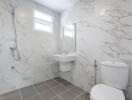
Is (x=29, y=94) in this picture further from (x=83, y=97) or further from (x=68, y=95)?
(x=83, y=97)

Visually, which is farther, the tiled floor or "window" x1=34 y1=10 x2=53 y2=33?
"window" x1=34 y1=10 x2=53 y2=33

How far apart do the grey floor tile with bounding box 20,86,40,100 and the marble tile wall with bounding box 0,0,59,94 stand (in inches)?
6.1

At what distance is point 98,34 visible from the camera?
1.57 metres

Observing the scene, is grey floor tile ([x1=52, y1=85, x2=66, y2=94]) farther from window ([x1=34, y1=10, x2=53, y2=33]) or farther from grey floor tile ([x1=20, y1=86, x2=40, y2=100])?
window ([x1=34, y1=10, x2=53, y2=33])

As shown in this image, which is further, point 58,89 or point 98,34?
point 58,89

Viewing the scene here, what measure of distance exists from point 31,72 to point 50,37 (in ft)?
3.94

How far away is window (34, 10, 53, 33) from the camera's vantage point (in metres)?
2.12

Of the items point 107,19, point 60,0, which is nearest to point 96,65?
point 107,19

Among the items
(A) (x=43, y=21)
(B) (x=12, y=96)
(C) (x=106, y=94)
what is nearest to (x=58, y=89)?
(B) (x=12, y=96)

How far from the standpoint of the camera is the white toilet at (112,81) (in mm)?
1000

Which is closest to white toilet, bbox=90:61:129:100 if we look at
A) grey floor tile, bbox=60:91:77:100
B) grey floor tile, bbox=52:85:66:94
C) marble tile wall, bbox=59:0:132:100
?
marble tile wall, bbox=59:0:132:100

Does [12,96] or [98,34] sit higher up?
[98,34]

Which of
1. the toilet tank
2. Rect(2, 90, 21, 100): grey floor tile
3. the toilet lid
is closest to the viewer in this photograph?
the toilet lid

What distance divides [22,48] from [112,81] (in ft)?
6.90
